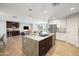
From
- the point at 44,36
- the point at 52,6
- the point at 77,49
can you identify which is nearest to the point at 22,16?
the point at 52,6

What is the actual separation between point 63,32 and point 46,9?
708 millimetres

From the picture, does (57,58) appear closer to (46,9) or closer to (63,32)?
(63,32)

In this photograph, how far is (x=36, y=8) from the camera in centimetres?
182

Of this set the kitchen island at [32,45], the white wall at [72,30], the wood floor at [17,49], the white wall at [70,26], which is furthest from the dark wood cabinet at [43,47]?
the white wall at [72,30]

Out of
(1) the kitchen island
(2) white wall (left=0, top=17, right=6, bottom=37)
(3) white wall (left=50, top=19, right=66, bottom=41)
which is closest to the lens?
(2) white wall (left=0, top=17, right=6, bottom=37)

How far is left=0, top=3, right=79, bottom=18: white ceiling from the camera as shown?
176 centimetres

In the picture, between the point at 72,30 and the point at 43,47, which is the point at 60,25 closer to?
the point at 72,30

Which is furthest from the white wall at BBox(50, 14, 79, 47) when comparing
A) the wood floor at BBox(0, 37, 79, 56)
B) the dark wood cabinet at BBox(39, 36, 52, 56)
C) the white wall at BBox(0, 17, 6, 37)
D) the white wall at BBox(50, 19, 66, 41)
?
the white wall at BBox(0, 17, 6, 37)

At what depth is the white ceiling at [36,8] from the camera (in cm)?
176

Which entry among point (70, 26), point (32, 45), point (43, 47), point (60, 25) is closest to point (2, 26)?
point (32, 45)

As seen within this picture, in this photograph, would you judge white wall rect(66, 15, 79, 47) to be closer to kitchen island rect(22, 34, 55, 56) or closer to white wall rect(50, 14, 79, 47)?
white wall rect(50, 14, 79, 47)

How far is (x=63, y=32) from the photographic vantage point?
2062 millimetres

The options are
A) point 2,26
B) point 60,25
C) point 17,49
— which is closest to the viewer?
point 2,26

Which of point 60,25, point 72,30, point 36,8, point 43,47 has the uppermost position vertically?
point 36,8
